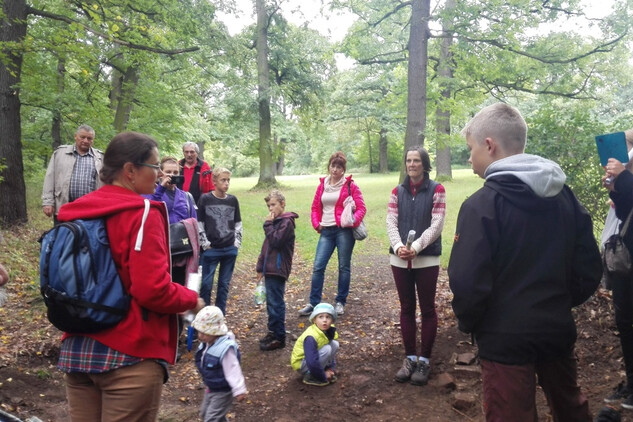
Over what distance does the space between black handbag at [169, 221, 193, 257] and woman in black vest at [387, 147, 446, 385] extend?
203 cm

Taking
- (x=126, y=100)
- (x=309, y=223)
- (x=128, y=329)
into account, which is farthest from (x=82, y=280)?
(x=126, y=100)

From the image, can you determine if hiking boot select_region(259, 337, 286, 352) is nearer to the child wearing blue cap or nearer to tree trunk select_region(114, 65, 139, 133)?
the child wearing blue cap

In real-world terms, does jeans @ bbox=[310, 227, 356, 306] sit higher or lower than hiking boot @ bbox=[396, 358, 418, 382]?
higher

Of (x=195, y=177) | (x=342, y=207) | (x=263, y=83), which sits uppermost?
(x=263, y=83)

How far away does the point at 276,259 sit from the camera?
5.54m

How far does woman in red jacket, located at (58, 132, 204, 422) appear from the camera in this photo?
223 cm

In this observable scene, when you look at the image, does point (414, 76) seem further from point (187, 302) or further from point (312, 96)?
point (312, 96)

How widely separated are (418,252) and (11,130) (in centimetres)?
877

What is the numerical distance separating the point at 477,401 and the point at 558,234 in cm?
232

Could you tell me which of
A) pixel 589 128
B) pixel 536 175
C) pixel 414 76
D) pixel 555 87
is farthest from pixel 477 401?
pixel 555 87

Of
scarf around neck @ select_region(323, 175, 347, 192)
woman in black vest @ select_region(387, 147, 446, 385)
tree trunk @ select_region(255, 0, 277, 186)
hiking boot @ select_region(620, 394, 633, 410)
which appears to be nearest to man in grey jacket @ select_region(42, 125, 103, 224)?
scarf around neck @ select_region(323, 175, 347, 192)

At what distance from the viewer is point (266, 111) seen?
Result: 24.1m

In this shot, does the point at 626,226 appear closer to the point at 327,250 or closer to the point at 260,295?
the point at 260,295

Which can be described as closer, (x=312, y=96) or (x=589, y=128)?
(x=589, y=128)
